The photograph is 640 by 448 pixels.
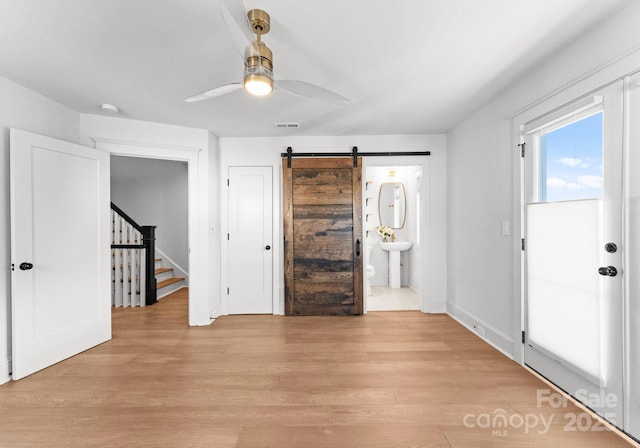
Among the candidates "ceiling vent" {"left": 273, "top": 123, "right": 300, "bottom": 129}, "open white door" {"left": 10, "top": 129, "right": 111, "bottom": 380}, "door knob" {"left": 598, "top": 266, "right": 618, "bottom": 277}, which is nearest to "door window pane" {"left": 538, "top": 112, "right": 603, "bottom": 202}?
"door knob" {"left": 598, "top": 266, "right": 618, "bottom": 277}

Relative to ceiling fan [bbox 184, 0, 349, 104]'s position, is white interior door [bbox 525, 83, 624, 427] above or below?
below

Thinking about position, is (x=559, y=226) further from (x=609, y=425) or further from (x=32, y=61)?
(x=32, y=61)

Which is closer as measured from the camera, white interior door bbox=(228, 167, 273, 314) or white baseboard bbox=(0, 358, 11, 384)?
white baseboard bbox=(0, 358, 11, 384)

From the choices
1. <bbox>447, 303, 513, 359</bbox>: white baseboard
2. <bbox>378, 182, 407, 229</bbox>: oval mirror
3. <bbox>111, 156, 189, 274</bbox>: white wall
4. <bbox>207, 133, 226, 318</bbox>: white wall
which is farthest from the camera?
<bbox>111, 156, 189, 274</bbox>: white wall

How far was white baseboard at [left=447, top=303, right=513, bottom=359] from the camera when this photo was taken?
2.79m

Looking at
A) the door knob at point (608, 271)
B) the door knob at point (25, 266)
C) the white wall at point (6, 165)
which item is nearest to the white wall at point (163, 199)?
the white wall at point (6, 165)

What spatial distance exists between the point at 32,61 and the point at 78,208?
1.34 m

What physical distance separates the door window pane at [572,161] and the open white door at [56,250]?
4228mm

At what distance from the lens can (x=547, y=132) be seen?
2324 millimetres

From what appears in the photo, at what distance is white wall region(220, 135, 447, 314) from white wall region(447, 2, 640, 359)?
6.1 inches

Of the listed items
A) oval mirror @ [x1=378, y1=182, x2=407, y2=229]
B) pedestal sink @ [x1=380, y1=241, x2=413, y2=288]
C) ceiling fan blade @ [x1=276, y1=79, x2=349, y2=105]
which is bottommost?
pedestal sink @ [x1=380, y1=241, x2=413, y2=288]

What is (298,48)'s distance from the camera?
2.02 m

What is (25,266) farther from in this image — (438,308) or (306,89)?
(438,308)

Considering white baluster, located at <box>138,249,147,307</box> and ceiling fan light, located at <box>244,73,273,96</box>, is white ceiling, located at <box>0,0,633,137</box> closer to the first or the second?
ceiling fan light, located at <box>244,73,273,96</box>
